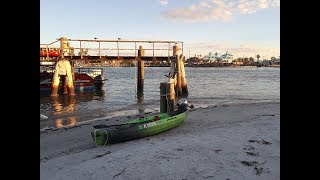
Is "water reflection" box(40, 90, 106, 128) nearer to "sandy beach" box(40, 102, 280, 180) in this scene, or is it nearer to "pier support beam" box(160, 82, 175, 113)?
"sandy beach" box(40, 102, 280, 180)

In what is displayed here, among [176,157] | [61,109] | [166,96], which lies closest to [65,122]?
[61,109]

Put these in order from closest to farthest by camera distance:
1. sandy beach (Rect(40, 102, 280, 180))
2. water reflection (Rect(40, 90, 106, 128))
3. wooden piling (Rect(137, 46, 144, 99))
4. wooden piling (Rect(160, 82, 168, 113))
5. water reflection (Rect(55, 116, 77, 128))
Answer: sandy beach (Rect(40, 102, 280, 180)), wooden piling (Rect(160, 82, 168, 113)), water reflection (Rect(55, 116, 77, 128)), water reflection (Rect(40, 90, 106, 128)), wooden piling (Rect(137, 46, 144, 99))

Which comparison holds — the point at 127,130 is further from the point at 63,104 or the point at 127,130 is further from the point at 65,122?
the point at 63,104

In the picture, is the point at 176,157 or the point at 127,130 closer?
the point at 176,157

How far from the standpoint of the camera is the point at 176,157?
8.51 m

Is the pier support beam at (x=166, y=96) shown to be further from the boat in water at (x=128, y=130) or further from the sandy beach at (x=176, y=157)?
the sandy beach at (x=176, y=157)

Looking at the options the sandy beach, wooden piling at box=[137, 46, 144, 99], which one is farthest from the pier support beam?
wooden piling at box=[137, 46, 144, 99]

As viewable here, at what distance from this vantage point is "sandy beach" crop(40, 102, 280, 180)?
7.42m

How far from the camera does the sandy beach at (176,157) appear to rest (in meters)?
7.42

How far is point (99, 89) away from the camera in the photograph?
3969 centimetres

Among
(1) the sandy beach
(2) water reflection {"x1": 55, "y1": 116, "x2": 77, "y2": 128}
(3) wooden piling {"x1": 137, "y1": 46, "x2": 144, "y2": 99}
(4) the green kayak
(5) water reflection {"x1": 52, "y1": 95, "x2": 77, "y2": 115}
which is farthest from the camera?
(3) wooden piling {"x1": 137, "y1": 46, "x2": 144, "y2": 99}

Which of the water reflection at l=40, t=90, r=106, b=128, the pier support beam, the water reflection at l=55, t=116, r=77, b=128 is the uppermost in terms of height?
the pier support beam

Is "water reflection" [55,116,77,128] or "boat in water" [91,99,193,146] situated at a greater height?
"boat in water" [91,99,193,146]
